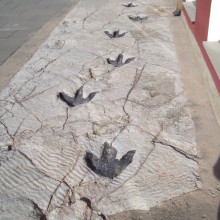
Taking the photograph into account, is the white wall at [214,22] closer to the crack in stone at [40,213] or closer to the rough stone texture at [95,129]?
the rough stone texture at [95,129]

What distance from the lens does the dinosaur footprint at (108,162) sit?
7.21 feet

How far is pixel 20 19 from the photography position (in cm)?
601

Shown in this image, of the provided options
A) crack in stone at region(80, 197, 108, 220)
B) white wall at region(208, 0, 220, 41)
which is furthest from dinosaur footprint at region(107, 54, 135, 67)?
→ crack in stone at region(80, 197, 108, 220)

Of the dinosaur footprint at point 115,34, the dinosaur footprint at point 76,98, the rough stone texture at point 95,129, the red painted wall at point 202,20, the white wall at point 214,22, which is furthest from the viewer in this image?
the dinosaur footprint at point 115,34

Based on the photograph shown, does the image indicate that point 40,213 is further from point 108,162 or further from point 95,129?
point 95,129

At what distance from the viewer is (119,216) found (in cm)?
188

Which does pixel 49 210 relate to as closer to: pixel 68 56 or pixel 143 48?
pixel 68 56

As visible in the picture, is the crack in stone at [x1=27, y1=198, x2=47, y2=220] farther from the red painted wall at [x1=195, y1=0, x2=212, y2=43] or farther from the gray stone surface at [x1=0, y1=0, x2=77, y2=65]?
the gray stone surface at [x1=0, y1=0, x2=77, y2=65]

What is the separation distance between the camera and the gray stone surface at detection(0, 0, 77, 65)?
4.86 metres

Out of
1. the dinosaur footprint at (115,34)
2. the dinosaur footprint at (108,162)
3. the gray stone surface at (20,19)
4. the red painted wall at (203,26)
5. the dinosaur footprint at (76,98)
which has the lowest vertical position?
the gray stone surface at (20,19)

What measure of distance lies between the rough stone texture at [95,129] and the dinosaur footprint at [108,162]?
47 millimetres

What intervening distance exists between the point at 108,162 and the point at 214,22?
78.1 inches

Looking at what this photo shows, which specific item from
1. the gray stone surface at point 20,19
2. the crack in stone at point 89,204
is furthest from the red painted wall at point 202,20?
the gray stone surface at point 20,19

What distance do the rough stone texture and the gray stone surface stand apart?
69cm
